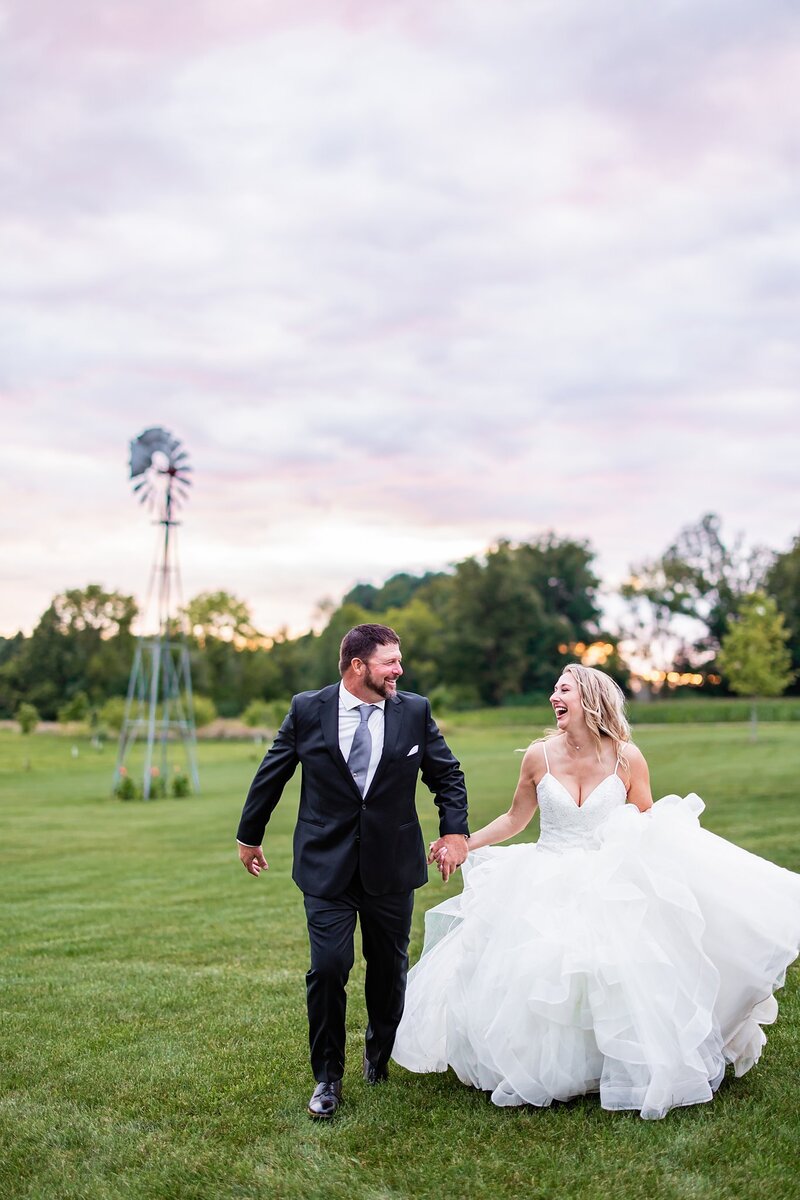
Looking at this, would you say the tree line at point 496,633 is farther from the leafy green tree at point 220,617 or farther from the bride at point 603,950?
the bride at point 603,950

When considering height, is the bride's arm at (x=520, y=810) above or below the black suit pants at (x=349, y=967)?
above

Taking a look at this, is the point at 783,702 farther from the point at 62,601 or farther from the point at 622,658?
the point at 62,601

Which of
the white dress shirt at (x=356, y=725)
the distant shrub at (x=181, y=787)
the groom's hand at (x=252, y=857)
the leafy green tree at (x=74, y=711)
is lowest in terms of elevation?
the distant shrub at (x=181, y=787)

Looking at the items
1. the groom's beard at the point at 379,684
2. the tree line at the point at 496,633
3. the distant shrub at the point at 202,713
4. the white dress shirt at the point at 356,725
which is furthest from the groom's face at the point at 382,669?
the tree line at the point at 496,633

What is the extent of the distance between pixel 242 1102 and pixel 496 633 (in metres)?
97.2

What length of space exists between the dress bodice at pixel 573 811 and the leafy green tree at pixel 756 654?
48.2 meters

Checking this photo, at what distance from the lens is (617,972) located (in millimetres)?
5094

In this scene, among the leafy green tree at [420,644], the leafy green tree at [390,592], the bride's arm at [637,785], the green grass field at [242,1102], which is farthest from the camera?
the leafy green tree at [390,592]

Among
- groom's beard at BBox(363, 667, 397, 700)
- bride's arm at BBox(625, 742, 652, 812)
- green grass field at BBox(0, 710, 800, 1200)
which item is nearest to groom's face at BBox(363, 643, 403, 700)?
groom's beard at BBox(363, 667, 397, 700)

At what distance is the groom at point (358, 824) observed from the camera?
547 cm

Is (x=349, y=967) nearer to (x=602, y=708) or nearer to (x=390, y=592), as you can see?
(x=602, y=708)

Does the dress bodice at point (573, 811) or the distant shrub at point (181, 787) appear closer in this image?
the dress bodice at point (573, 811)

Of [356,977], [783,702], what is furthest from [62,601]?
[356,977]

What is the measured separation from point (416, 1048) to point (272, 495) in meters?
55.4
